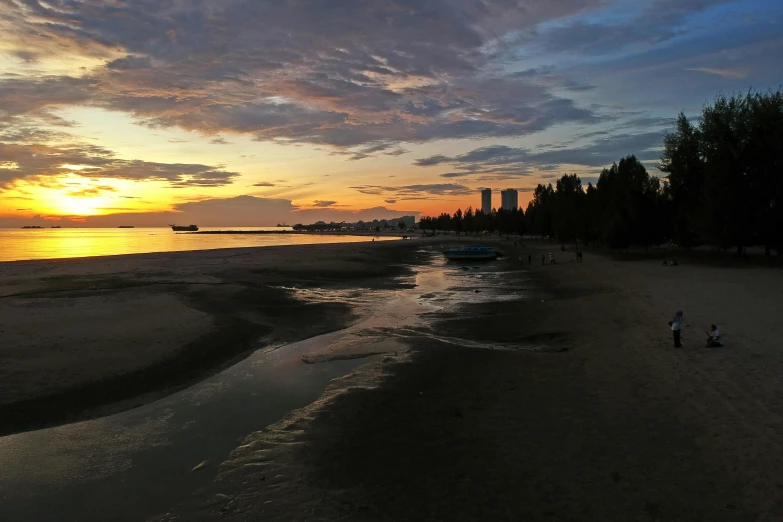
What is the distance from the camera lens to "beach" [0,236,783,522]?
7230mm

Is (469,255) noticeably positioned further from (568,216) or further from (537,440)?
(537,440)

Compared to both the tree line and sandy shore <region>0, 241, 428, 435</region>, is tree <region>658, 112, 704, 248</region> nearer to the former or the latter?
the tree line

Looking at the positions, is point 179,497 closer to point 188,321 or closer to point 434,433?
point 434,433

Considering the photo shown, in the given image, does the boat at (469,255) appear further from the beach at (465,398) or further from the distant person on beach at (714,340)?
the distant person on beach at (714,340)

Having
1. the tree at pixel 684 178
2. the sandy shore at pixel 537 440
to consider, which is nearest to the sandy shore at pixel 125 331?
the sandy shore at pixel 537 440

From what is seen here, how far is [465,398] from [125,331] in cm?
1365

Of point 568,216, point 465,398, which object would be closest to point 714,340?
point 465,398

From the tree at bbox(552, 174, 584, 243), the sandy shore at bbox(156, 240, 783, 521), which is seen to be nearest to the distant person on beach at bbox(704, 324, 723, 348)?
the sandy shore at bbox(156, 240, 783, 521)

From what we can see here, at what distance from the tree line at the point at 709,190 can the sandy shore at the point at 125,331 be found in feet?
112

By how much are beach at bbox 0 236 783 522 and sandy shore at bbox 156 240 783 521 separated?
0.04 meters

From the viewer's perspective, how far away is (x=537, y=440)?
30.0 feet

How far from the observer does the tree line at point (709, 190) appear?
1651 inches

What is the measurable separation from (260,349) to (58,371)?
6348 millimetres

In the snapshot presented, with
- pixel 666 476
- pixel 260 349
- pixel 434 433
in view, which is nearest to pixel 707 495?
pixel 666 476
